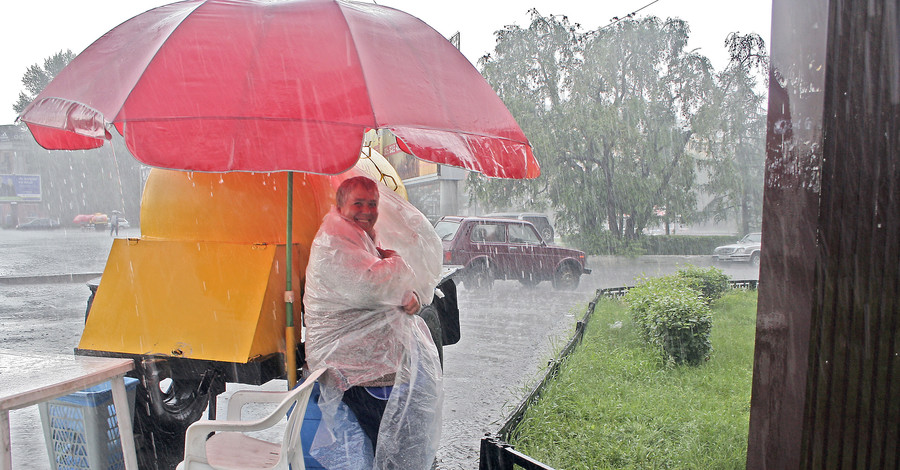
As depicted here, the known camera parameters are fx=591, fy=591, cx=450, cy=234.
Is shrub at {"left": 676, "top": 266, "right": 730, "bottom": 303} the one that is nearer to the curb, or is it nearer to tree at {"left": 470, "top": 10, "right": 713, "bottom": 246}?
tree at {"left": 470, "top": 10, "right": 713, "bottom": 246}

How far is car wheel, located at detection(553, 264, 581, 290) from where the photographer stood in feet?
45.7

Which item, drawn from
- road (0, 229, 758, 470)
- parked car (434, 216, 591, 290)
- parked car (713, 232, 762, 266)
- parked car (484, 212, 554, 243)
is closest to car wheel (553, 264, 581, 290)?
parked car (434, 216, 591, 290)

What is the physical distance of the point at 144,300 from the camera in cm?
288

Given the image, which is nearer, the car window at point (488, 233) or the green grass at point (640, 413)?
the green grass at point (640, 413)

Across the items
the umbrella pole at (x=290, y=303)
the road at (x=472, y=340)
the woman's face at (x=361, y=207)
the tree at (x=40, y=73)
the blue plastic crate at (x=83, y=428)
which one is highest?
the tree at (x=40, y=73)

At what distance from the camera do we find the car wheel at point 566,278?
13922 millimetres

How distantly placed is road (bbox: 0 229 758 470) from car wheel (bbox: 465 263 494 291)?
193 mm

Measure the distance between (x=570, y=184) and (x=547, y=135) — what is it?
2.37 metres

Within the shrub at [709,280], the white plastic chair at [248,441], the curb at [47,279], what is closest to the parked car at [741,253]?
the shrub at [709,280]

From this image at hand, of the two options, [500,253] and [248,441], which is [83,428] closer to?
[248,441]

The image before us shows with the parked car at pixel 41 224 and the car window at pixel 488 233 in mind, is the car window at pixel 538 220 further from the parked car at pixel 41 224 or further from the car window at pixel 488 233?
the parked car at pixel 41 224

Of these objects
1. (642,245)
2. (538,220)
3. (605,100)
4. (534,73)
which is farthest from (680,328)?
(642,245)

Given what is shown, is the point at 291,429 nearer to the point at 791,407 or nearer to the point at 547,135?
the point at 791,407

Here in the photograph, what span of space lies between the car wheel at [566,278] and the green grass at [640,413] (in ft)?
23.2
